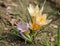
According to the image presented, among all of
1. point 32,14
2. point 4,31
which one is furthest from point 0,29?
point 32,14

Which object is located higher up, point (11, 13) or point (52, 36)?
point (11, 13)

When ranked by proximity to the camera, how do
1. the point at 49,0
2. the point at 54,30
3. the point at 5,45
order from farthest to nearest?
the point at 49,0 < the point at 54,30 < the point at 5,45

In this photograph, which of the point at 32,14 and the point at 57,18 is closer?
the point at 32,14

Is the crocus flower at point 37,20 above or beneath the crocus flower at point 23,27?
above

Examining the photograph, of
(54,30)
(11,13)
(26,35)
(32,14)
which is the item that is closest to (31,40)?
(26,35)

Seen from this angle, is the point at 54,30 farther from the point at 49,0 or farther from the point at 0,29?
the point at 49,0

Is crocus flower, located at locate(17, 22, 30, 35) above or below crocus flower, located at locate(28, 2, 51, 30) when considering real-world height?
below

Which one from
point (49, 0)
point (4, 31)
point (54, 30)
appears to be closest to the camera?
point (4, 31)

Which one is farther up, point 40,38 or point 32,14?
point 32,14

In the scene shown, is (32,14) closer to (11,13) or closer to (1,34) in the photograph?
(1,34)
